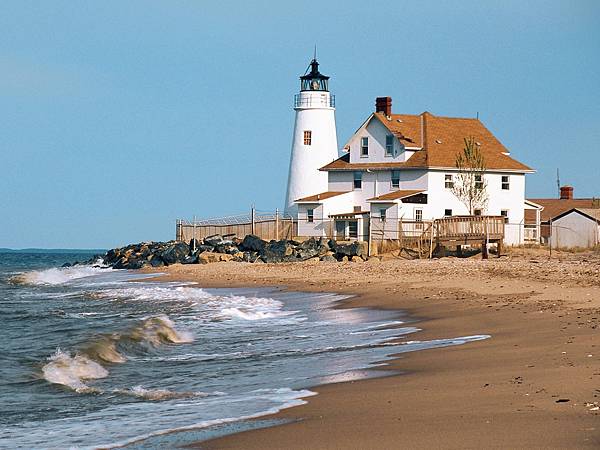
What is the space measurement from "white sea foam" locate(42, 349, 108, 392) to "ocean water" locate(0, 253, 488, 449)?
30 millimetres

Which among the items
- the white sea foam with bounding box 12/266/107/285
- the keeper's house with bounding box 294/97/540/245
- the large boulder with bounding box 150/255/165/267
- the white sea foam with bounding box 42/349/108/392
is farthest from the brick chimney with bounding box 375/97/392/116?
the white sea foam with bounding box 42/349/108/392

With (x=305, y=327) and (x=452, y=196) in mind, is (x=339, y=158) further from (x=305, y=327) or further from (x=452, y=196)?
(x=305, y=327)

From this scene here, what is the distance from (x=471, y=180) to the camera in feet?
164

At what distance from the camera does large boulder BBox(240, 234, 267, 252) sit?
48.2 m

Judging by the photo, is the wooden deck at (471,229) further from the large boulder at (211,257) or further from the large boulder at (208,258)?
the large boulder at (208,258)

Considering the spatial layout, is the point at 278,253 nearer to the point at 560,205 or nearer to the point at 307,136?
the point at 307,136

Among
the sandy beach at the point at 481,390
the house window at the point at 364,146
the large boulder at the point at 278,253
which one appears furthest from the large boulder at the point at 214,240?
the sandy beach at the point at 481,390

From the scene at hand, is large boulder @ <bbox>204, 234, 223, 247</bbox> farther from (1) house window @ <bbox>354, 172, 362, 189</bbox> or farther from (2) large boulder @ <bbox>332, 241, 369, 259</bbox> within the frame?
(2) large boulder @ <bbox>332, 241, 369, 259</bbox>

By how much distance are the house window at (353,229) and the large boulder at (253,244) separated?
4.54 m

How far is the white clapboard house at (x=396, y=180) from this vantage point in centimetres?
4978

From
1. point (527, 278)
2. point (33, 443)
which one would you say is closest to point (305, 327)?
point (527, 278)

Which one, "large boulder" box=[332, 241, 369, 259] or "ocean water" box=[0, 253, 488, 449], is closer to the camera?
"ocean water" box=[0, 253, 488, 449]

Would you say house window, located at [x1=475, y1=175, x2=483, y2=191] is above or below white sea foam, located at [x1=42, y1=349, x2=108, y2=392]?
above

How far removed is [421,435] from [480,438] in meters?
0.55
